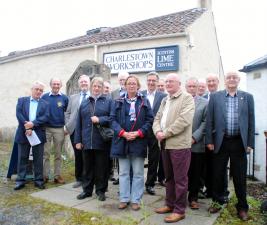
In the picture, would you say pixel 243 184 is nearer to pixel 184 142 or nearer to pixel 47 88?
pixel 184 142

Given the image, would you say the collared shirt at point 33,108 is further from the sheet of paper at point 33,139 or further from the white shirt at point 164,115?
the white shirt at point 164,115

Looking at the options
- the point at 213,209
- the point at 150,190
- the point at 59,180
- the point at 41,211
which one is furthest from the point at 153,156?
the point at 59,180

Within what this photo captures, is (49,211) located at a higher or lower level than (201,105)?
lower

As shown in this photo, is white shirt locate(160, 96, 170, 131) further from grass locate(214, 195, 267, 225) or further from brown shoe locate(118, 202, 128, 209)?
grass locate(214, 195, 267, 225)

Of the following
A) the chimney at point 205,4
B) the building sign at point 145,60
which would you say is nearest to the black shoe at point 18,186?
the building sign at point 145,60

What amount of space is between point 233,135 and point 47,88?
11.1m

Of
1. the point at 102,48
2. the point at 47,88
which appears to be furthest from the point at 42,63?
the point at 102,48

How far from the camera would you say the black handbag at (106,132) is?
16.0 ft

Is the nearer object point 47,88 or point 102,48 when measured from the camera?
point 102,48

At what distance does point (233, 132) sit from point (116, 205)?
6.78 ft

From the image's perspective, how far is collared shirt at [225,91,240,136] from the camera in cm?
432

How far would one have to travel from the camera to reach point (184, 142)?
4.17 m

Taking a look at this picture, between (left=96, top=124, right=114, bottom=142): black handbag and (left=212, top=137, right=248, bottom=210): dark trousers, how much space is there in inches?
62.3

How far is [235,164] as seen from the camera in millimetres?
4375
